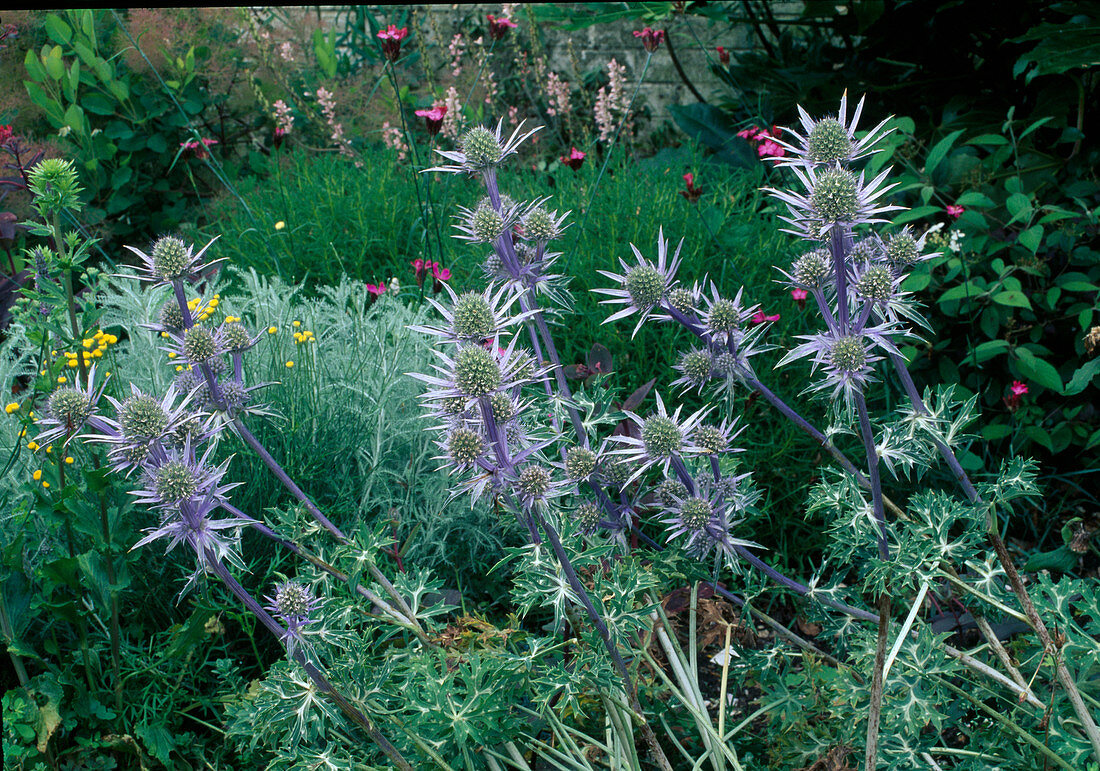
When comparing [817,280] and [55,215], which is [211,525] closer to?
[55,215]

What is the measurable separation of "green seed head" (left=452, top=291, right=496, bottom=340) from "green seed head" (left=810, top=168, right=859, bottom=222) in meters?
0.57

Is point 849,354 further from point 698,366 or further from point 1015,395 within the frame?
point 1015,395

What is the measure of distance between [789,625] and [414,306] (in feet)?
6.57

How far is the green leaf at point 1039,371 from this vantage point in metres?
2.58

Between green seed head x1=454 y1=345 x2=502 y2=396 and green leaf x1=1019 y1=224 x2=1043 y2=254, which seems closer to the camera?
green seed head x1=454 y1=345 x2=502 y2=396

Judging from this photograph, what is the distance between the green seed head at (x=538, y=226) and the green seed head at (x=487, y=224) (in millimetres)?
117

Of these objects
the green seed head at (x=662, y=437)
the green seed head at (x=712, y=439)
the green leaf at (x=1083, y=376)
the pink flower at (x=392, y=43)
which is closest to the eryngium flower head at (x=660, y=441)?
the green seed head at (x=662, y=437)

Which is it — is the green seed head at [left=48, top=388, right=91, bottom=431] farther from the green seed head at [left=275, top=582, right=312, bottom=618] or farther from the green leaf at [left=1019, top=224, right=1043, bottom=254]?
the green leaf at [left=1019, top=224, right=1043, bottom=254]

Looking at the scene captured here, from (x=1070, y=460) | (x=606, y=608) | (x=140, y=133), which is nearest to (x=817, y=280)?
(x=606, y=608)

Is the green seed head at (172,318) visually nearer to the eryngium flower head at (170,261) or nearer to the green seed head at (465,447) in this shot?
the eryngium flower head at (170,261)

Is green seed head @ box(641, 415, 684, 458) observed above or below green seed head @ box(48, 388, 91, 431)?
below

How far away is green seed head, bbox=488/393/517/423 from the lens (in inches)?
51.6

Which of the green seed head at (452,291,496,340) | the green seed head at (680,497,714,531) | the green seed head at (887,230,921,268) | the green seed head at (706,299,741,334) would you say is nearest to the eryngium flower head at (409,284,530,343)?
the green seed head at (452,291,496,340)

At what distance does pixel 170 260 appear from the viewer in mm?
1496
